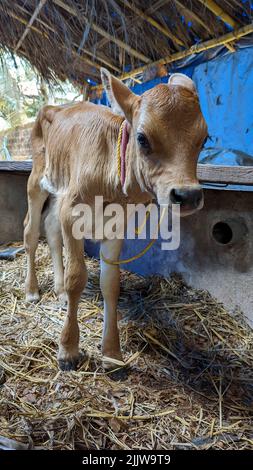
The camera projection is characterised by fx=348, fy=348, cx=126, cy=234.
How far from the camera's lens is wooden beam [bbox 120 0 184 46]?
4.12 meters

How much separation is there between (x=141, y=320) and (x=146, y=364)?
0.61 metres

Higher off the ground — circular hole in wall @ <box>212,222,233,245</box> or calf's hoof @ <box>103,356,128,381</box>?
circular hole in wall @ <box>212,222,233,245</box>

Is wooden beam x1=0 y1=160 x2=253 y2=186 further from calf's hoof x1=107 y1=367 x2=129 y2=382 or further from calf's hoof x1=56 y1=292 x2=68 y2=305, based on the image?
calf's hoof x1=56 y1=292 x2=68 y2=305

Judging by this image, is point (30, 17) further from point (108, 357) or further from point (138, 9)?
point (108, 357)

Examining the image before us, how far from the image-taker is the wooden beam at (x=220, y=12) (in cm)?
385

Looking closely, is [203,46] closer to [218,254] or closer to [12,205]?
[218,254]

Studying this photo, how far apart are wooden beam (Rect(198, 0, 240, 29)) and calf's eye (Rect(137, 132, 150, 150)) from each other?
2.97 metres

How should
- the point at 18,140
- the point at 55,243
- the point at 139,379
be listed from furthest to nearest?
the point at 18,140
the point at 55,243
the point at 139,379

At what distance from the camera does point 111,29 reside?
4590 millimetres

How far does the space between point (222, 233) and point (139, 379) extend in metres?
1.70

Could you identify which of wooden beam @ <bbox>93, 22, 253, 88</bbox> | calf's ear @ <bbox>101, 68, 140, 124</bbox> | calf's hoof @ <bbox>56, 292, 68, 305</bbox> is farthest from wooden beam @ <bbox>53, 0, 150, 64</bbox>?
calf's hoof @ <bbox>56, 292, 68, 305</bbox>

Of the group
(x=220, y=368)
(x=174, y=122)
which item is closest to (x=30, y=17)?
(x=174, y=122)

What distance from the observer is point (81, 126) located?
2.76 metres

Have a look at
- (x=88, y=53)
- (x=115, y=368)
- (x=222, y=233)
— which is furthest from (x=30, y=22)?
(x=115, y=368)
